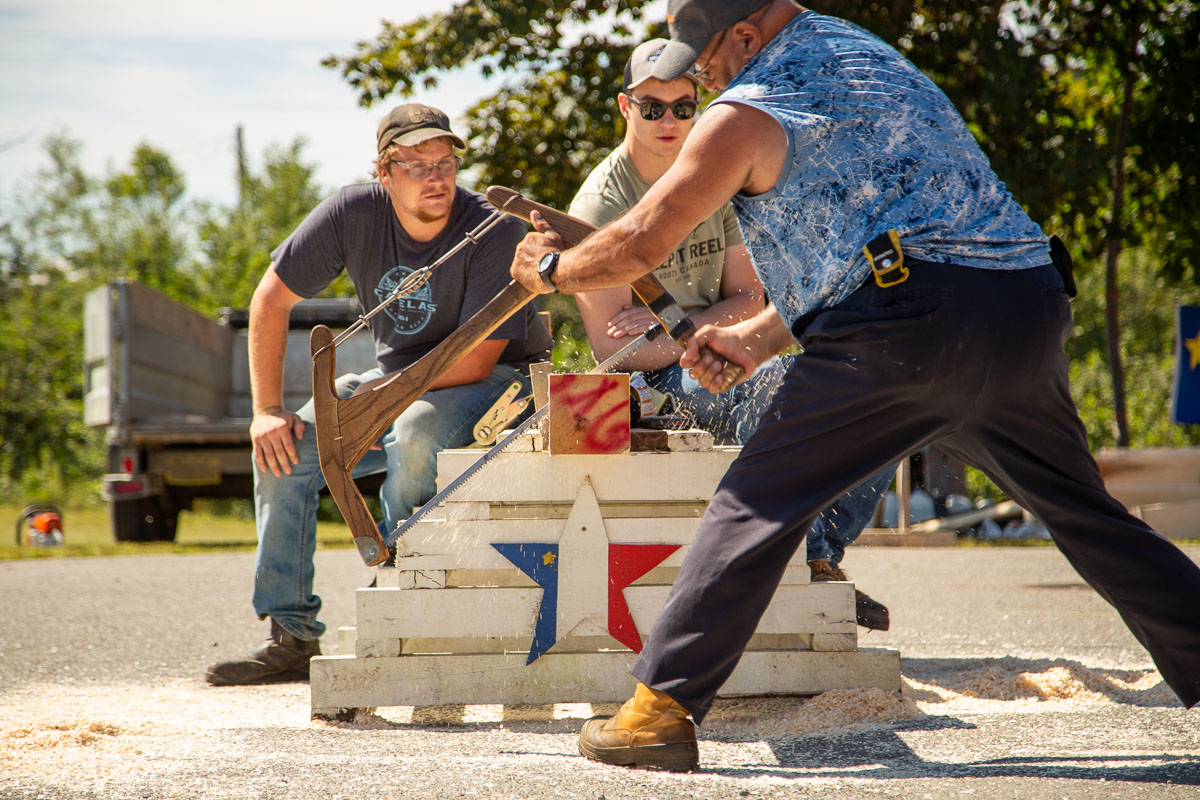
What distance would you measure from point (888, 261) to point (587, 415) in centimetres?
111

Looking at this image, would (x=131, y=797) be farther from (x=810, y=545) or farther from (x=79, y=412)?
(x=79, y=412)

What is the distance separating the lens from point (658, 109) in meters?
3.97

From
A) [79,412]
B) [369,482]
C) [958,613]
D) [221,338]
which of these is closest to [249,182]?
[79,412]

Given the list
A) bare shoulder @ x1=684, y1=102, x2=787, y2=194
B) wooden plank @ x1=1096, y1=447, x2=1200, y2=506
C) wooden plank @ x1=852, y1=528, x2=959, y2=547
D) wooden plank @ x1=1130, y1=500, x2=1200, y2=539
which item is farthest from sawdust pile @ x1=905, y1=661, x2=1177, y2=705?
wooden plank @ x1=852, y1=528, x2=959, y2=547

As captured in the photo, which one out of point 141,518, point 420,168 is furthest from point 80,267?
point 420,168

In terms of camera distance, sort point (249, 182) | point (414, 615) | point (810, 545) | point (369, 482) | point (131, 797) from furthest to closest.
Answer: point (249, 182)
point (369, 482)
point (810, 545)
point (414, 615)
point (131, 797)

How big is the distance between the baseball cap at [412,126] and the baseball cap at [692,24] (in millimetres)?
1456

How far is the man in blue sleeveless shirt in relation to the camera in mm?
2277

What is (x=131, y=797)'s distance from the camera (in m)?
2.24

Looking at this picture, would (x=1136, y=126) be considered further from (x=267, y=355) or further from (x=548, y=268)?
(x=548, y=268)

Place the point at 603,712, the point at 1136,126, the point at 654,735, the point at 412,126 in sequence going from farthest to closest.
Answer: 1. the point at 1136,126
2. the point at 412,126
3. the point at 603,712
4. the point at 654,735

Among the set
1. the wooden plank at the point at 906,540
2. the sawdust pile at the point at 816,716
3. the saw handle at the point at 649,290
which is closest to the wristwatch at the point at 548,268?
the saw handle at the point at 649,290

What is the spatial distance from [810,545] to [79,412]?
→ 29.0 meters

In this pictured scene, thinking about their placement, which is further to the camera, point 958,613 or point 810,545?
point 958,613
